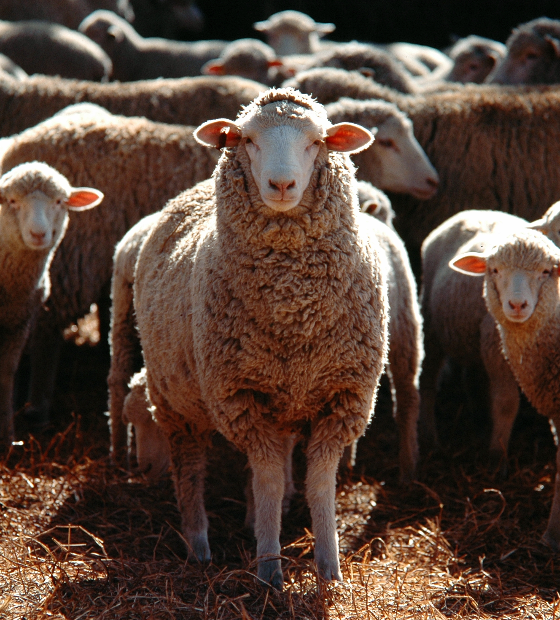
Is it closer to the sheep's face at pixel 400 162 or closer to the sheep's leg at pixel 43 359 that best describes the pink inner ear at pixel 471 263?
the sheep's face at pixel 400 162

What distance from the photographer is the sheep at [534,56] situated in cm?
694

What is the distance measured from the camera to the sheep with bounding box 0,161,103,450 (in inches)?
153

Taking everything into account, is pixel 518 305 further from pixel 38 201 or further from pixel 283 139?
pixel 38 201

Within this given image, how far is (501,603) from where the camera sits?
2.89 meters

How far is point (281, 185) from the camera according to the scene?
248 cm

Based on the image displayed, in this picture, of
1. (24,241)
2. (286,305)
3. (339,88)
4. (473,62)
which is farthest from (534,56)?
(286,305)

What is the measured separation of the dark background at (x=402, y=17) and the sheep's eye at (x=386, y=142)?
28.6ft

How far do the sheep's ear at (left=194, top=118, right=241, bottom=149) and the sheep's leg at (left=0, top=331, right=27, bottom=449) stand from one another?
72.7 inches

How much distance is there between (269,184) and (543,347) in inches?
55.4

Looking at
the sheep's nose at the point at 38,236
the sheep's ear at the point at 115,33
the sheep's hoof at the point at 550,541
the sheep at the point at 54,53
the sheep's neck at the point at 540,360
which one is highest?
the sheep's ear at the point at 115,33

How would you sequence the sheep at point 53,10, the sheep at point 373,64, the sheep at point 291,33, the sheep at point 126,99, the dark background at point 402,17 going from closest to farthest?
the sheep at point 126,99 → the sheep at point 373,64 → the sheep at point 291,33 → the sheep at point 53,10 → the dark background at point 402,17

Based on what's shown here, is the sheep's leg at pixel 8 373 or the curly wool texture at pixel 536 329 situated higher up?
the curly wool texture at pixel 536 329

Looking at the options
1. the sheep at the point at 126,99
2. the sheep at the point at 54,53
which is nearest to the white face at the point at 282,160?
the sheep at the point at 126,99

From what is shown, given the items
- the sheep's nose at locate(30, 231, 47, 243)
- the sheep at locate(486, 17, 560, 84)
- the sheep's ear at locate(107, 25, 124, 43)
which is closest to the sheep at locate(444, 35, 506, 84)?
the sheep at locate(486, 17, 560, 84)
